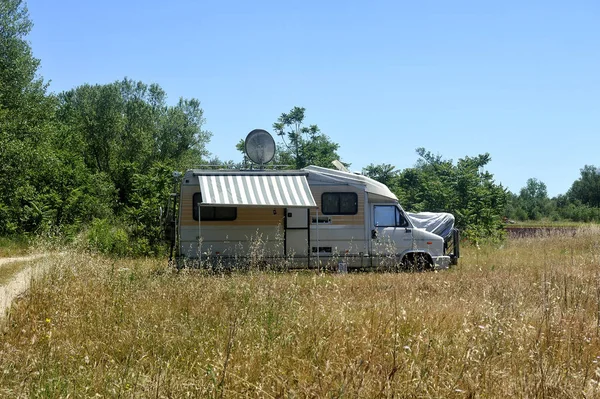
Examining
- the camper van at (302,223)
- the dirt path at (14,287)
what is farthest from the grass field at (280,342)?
the camper van at (302,223)

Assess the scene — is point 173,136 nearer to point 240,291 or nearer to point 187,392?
point 240,291

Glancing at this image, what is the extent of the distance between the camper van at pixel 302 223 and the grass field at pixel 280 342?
5.45 metres

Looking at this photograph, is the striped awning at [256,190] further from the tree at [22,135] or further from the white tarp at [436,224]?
the tree at [22,135]

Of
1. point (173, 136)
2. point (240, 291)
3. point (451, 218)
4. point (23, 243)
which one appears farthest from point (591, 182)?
point (240, 291)

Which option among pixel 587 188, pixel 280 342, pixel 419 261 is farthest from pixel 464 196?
pixel 587 188

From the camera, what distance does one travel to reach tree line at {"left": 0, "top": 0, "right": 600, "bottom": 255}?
883 inches

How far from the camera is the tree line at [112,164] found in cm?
2244

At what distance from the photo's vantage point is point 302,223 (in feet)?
48.3

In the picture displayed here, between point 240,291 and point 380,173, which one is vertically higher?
point 380,173

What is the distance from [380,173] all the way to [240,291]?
3142cm

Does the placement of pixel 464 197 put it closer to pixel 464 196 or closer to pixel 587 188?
pixel 464 196

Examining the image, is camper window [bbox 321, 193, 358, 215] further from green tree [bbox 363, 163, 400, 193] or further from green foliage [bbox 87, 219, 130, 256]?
green tree [bbox 363, 163, 400, 193]

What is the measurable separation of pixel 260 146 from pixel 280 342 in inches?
411

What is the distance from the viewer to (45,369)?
192 inches
